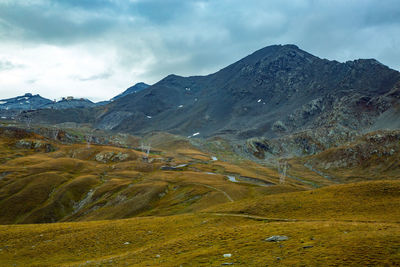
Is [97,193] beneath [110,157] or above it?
beneath

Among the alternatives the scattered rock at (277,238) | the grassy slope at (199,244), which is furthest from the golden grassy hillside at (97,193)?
the scattered rock at (277,238)

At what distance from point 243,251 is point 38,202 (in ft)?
347

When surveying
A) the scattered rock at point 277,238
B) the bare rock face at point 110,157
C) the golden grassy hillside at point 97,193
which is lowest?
the golden grassy hillside at point 97,193

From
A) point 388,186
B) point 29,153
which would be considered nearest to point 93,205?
point 388,186

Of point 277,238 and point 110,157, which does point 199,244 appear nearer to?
point 277,238

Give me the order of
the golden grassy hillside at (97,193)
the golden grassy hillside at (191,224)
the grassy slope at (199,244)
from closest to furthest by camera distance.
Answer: the grassy slope at (199,244) → the golden grassy hillside at (191,224) → the golden grassy hillside at (97,193)

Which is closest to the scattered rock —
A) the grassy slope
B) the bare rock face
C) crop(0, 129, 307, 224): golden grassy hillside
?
the grassy slope

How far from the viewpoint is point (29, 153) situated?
7446 inches

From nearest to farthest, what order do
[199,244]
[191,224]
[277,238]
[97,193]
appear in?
1. [277,238]
2. [199,244]
3. [191,224]
4. [97,193]

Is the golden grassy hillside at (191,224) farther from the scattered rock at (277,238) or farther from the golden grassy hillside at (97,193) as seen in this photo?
the scattered rock at (277,238)

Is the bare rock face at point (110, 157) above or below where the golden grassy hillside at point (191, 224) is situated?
above

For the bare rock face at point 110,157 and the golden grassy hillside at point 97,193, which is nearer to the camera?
the golden grassy hillside at point 97,193

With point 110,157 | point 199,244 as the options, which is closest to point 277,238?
point 199,244

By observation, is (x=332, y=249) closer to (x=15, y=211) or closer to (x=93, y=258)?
(x=93, y=258)
